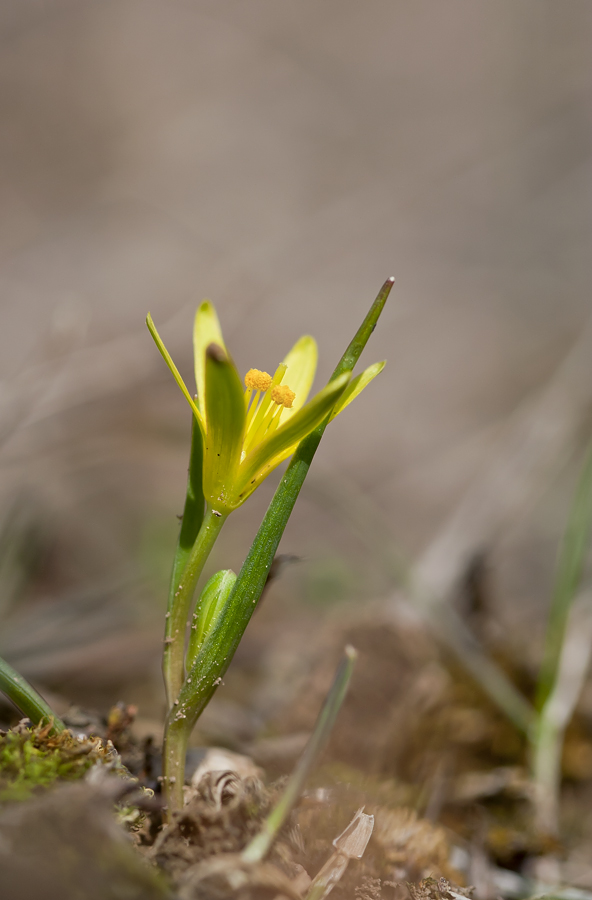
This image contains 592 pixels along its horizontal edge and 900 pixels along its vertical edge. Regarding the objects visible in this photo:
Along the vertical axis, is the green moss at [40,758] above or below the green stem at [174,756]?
above

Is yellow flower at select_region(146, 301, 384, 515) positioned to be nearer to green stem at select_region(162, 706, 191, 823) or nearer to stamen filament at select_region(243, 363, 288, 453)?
stamen filament at select_region(243, 363, 288, 453)

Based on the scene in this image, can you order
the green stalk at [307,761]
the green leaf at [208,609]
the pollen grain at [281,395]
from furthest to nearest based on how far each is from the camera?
the pollen grain at [281,395]
the green leaf at [208,609]
the green stalk at [307,761]

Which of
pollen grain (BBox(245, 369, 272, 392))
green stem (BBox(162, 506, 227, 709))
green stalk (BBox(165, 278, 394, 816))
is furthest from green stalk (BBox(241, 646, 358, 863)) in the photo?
pollen grain (BBox(245, 369, 272, 392))

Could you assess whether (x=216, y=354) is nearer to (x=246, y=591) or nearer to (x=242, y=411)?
(x=242, y=411)

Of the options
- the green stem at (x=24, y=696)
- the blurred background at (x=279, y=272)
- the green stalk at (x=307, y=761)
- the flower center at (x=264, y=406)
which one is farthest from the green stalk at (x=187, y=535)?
the blurred background at (x=279, y=272)

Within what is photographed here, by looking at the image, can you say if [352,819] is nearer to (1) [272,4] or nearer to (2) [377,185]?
(2) [377,185]

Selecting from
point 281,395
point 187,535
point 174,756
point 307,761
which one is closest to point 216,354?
point 281,395

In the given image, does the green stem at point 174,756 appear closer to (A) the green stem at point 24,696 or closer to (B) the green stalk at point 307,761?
(A) the green stem at point 24,696
